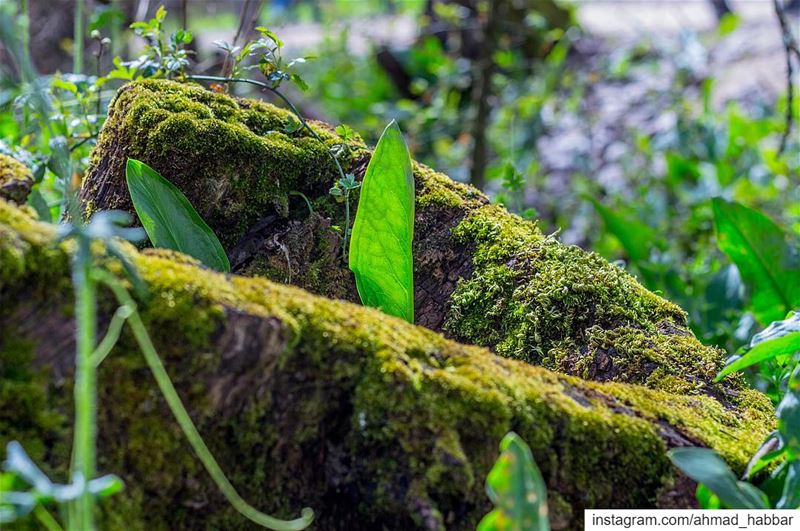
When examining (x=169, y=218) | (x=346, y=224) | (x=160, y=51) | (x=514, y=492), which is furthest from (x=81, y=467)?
(x=160, y=51)

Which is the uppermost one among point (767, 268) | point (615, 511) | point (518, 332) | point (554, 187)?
point (554, 187)

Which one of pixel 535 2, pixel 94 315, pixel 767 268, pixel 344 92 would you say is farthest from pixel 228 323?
pixel 535 2

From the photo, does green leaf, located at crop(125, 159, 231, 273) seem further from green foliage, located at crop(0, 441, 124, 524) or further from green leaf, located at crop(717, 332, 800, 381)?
green leaf, located at crop(717, 332, 800, 381)

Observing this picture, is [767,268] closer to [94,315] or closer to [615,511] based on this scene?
[615,511]

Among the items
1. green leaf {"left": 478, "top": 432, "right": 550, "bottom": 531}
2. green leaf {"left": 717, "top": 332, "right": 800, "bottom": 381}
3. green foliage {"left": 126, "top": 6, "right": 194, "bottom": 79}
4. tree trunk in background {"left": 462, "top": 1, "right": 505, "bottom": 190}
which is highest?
tree trunk in background {"left": 462, "top": 1, "right": 505, "bottom": 190}

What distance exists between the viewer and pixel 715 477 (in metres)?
1.45

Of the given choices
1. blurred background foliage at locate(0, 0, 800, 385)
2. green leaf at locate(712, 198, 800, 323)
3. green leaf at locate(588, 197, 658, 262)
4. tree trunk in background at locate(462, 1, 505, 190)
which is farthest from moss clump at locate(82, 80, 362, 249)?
tree trunk in background at locate(462, 1, 505, 190)

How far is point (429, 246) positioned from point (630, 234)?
202 cm

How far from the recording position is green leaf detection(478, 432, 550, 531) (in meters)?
1.19

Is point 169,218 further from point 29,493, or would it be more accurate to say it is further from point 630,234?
point 630,234

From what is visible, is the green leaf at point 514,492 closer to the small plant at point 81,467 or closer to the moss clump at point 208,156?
the small plant at point 81,467

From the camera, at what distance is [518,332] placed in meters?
2.09

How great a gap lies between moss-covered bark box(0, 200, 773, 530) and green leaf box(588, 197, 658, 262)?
2427mm

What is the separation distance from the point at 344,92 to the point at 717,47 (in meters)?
3.51
